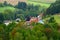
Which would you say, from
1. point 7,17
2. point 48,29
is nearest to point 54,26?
point 48,29

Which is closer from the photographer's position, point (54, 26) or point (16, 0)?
point (54, 26)

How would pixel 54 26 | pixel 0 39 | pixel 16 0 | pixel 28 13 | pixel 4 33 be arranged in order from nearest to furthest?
pixel 0 39 < pixel 4 33 < pixel 54 26 < pixel 28 13 < pixel 16 0

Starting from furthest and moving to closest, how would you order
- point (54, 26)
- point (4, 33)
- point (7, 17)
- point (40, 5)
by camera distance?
point (40, 5) < point (7, 17) < point (54, 26) < point (4, 33)

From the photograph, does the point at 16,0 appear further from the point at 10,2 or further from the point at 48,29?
the point at 48,29

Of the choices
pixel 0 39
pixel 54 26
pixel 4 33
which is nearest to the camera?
pixel 0 39

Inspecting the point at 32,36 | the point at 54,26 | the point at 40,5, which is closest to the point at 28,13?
the point at 40,5

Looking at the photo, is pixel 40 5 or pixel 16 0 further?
pixel 16 0

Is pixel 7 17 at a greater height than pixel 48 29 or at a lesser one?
lesser

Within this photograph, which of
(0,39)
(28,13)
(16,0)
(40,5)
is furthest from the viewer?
(16,0)

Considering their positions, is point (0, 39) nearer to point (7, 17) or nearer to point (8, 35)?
point (8, 35)
